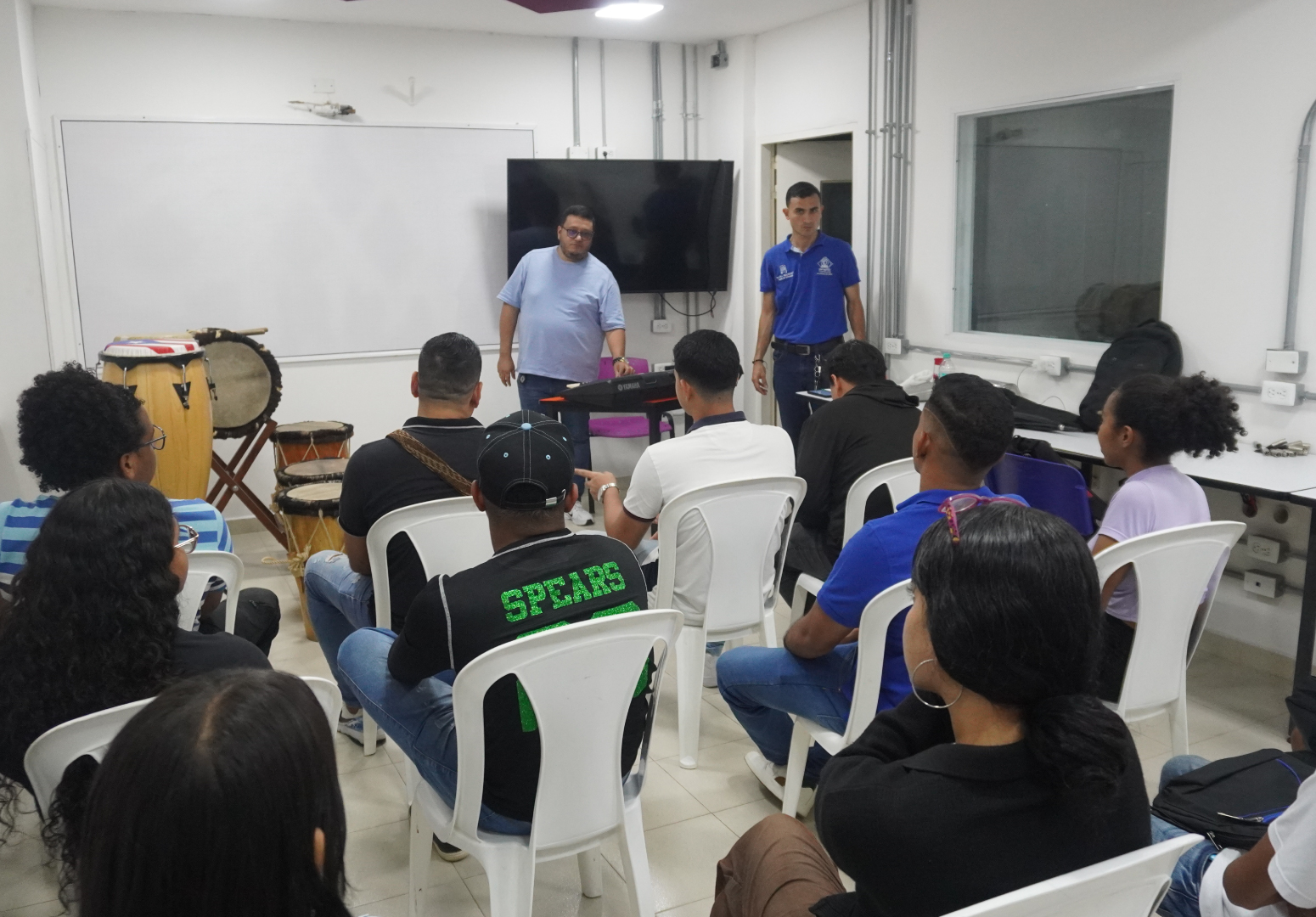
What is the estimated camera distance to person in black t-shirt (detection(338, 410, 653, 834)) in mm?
1773

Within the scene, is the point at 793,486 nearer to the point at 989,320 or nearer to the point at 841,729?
the point at 841,729

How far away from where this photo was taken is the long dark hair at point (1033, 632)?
1.16 meters

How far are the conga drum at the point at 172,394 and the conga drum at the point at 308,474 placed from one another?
37 cm

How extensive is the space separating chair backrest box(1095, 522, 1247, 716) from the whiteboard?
4.43 meters

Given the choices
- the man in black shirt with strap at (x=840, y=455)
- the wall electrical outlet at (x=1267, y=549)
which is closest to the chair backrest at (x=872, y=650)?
the man in black shirt with strap at (x=840, y=455)

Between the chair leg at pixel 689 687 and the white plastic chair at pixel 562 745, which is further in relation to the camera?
the chair leg at pixel 689 687

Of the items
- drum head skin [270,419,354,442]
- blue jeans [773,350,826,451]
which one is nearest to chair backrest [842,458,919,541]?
blue jeans [773,350,826,451]

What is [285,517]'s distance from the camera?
3.89 meters

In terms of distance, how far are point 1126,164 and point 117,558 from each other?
3.95 metres

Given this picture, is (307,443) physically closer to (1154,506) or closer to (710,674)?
(710,674)

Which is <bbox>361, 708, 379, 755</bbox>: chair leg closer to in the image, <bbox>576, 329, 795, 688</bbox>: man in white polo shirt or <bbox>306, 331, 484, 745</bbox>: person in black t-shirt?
<bbox>306, 331, 484, 745</bbox>: person in black t-shirt

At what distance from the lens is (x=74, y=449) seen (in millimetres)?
2369

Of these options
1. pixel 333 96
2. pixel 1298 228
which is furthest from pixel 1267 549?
pixel 333 96

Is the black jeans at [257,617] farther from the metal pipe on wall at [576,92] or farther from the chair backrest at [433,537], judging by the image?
the metal pipe on wall at [576,92]
